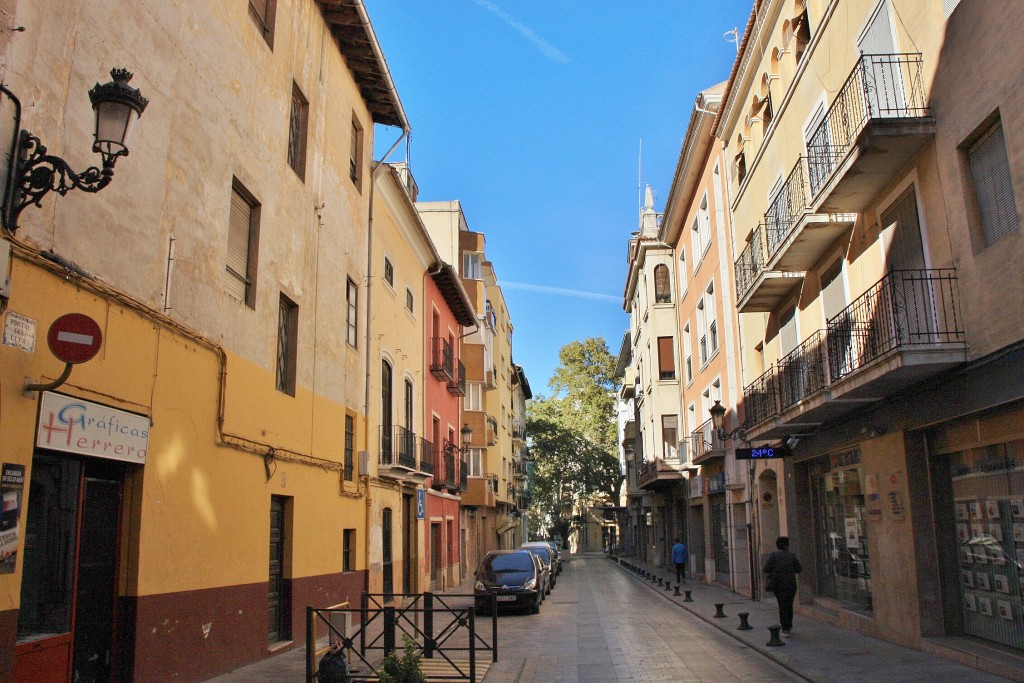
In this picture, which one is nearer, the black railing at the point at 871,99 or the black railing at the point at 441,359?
the black railing at the point at 871,99

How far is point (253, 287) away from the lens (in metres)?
11.8

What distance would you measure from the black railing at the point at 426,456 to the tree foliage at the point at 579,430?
1519 inches

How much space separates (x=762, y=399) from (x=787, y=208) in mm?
4305

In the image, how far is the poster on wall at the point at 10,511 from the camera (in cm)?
636

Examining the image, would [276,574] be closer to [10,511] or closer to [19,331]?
[10,511]

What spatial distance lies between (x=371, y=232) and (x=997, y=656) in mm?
14117

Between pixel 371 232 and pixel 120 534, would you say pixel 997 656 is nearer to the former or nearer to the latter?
pixel 120 534

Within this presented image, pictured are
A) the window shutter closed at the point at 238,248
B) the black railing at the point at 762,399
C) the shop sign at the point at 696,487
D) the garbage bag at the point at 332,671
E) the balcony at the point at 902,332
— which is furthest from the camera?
the shop sign at the point at 696,487

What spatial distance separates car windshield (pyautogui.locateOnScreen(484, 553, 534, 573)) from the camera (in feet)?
65.2

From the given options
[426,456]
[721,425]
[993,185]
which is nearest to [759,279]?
[721,425]

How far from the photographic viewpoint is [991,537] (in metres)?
9.68

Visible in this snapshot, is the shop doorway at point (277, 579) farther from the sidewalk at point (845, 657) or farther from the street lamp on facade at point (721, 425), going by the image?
the street lamp on facade at point (721, 425)

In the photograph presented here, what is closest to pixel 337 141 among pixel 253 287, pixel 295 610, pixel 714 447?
pixel 253 287

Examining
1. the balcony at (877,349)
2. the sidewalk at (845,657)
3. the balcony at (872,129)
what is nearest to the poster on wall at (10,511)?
the sidewalk at (845,657)
